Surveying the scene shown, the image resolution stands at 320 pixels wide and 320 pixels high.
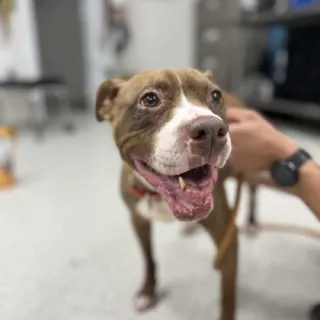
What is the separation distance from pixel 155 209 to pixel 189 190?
19 cm

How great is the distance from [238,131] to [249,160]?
0.09 meters

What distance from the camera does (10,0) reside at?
2.02m

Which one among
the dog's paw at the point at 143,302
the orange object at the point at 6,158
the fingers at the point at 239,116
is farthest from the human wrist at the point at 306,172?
the orange object at the point at 6,158

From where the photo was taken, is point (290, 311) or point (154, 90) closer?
point (154, 90)

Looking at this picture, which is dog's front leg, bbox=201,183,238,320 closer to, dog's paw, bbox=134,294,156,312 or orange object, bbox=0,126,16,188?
dog's paw, bbox=134,294,156,312

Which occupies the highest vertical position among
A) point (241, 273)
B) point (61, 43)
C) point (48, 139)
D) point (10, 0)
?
point (10, 0)

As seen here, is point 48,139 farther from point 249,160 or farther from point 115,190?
point 249,160

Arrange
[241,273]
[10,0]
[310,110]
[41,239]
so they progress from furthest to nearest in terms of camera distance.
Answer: [310,110] → [10,0] → [41,239] → [241,273]

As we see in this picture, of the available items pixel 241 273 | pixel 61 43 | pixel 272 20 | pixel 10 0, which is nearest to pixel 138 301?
pixel 241 273

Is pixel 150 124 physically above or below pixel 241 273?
above

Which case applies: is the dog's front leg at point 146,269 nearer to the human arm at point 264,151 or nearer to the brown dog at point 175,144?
the brown dog at point 175,144

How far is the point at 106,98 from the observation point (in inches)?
38.5

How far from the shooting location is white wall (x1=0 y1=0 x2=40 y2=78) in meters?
3.18

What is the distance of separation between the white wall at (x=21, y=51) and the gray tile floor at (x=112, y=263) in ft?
5.37
